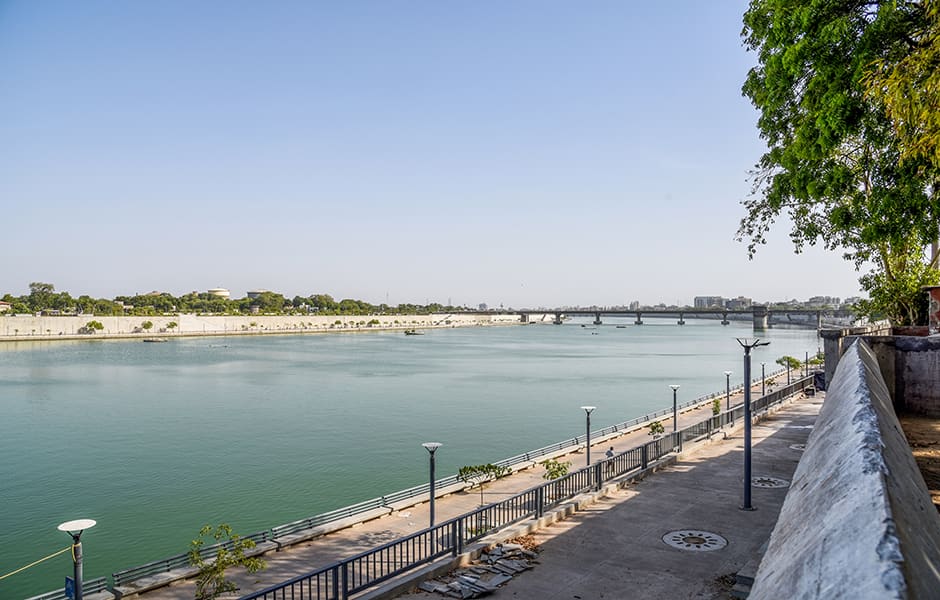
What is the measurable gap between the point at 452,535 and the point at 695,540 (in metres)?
5.30

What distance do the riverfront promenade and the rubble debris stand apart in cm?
35

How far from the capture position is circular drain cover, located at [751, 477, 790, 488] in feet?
59.9

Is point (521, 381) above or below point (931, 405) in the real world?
below

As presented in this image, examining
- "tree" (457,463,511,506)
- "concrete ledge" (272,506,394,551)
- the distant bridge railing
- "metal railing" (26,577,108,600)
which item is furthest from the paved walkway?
"metal railing" (26,577,108,600)

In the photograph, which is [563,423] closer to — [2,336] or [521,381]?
[521,381]

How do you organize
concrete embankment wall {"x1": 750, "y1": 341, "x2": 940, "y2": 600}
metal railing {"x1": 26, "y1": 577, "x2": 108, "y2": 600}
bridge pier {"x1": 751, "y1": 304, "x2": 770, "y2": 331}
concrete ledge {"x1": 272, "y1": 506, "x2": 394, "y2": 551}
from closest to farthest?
concrete embankment wall {"x1": 750, "y1": 341, "x2": 940, "y2": 600}, metal railing {"x1": 26, "y1": 577, "x2": 108, "y2": 600}, concrete ledge {"x1": 272, "y1": 506, "x2": 394, "y2": 551}, bridge pier {"x1": 751, "y1": 304, "x2": 770, "y2": 331}

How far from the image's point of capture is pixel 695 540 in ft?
44.9

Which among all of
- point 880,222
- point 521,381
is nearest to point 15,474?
point 880,222

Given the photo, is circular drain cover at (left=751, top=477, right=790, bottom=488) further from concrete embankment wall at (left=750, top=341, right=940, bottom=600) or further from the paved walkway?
concrete embankment wall at (left=750, top=341, right=940, bottom=600)

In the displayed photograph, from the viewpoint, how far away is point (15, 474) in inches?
1284

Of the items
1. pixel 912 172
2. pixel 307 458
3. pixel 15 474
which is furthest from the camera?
pixel 307 458

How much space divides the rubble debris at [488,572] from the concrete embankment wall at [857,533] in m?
8.53

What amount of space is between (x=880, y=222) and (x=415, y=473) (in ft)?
82.8

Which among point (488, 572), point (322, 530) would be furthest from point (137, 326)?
point (488, 572)
